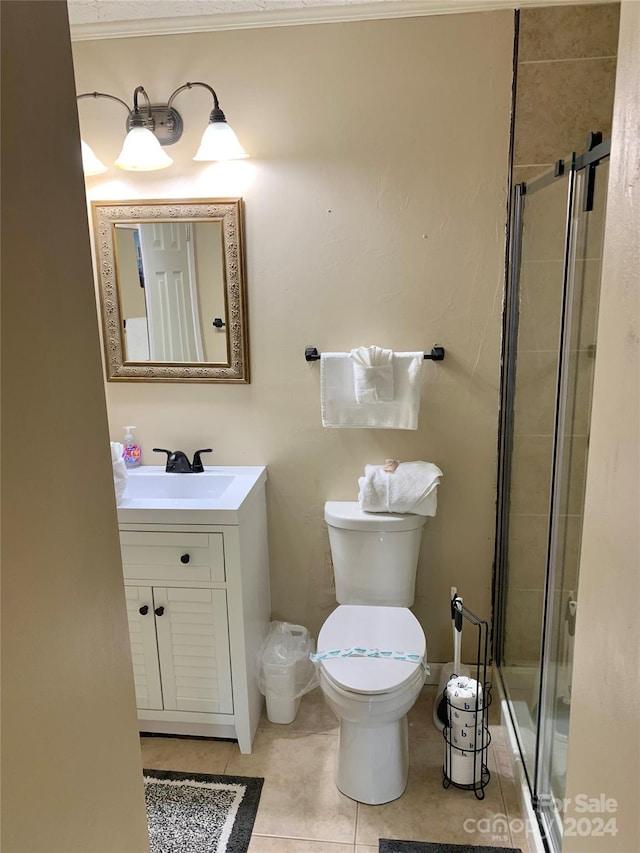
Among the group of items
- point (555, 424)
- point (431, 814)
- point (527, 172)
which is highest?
point (527, 172)

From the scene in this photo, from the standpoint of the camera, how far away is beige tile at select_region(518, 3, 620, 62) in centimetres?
194

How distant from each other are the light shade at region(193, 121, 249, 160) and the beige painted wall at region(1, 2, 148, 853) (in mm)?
1330

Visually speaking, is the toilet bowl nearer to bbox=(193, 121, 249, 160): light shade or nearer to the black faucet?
the black faucet

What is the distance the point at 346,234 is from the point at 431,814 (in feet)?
6.22

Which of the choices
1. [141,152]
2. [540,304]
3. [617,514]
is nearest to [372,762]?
[617,514]

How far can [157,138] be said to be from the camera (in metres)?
2.16

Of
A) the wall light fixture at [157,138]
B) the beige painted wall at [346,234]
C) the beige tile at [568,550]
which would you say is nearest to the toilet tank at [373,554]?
the beige painted wall at [346,234]

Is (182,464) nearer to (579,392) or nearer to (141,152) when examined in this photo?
(141,152)

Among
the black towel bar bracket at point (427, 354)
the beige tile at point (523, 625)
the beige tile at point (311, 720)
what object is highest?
the black towel bar bracket at point (427, 354)

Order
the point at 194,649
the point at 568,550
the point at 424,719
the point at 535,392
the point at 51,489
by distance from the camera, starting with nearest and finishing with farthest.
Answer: the point at 51,489 → the point at 568,550 → the point at 535,392 → the point at 194,649 → the point at 424,719

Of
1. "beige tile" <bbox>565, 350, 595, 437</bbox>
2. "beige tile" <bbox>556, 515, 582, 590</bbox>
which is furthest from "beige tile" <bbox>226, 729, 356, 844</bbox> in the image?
"beige tile" <bbox>565, 350, 595, 437</bbox>

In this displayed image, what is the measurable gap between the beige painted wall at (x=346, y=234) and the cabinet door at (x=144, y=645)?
1.87ft

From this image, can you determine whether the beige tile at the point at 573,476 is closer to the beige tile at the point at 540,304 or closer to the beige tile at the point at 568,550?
the beige tile at the point at 568,550

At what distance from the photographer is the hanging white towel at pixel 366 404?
216cm
